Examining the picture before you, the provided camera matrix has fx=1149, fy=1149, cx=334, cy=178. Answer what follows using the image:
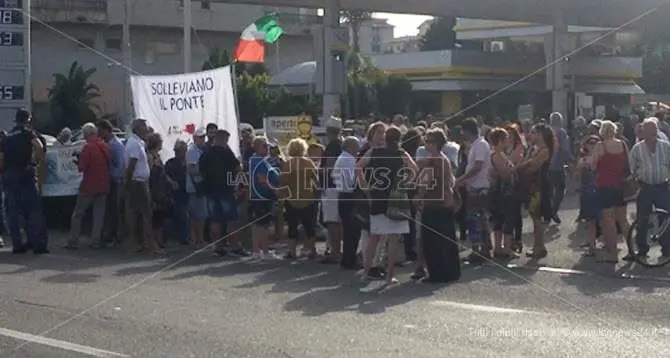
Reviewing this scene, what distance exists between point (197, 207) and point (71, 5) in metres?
44.1

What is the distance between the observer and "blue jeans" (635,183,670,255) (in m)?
14.6

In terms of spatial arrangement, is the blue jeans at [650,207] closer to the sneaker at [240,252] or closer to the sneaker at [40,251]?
the sneaker at [240,252]

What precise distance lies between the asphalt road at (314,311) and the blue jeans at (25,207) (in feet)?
2.74

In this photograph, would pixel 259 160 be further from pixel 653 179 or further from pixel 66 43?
pixel 66 43

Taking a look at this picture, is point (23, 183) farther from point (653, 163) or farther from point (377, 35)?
point (377, 35)

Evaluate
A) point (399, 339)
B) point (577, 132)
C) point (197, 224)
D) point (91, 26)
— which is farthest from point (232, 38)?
point (399, 339)

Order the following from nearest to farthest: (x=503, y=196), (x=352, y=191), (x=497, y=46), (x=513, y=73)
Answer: (x=352, y=191) → (x=503, y=196) → (x=513, y=73) → (x=497, y=46)

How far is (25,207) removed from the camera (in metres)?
16.3

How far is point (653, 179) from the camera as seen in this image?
14500mm

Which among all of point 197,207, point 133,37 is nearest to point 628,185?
point 197,207

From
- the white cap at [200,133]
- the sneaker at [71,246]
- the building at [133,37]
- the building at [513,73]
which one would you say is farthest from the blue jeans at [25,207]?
the building at [133,37]

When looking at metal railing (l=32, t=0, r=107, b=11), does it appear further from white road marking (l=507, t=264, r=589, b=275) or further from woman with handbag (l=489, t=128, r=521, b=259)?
white road marking (l=507, t=264, r=589, b=275)

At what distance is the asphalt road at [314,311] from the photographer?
374 inches

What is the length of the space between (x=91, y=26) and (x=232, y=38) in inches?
362
